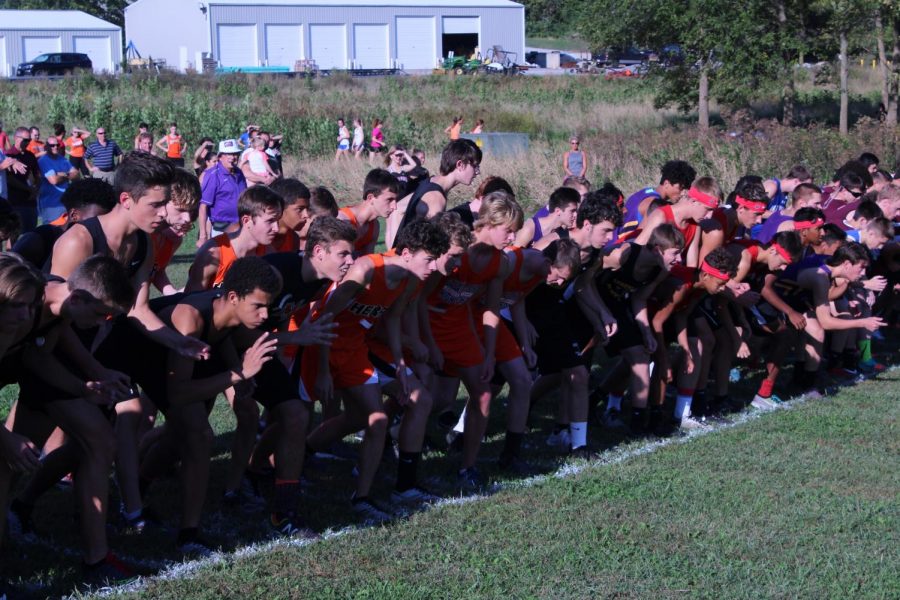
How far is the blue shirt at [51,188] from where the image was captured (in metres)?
14.6

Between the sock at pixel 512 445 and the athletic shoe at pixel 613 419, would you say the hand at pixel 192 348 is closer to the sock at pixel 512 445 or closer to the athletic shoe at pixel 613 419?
the sock at pixel 512 445

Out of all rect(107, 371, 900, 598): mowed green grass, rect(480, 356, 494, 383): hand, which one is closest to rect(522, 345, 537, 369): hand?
rect(480, 356, 494, 383): hand

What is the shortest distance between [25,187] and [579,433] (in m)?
9.08

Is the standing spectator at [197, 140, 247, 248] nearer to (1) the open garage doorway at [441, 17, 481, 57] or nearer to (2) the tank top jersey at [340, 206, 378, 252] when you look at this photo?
(2) the tank top jersey at [340, 206, 378, 252]

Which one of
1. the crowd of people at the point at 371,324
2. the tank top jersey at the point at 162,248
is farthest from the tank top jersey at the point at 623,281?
the tank top jersey at the point at 162,248

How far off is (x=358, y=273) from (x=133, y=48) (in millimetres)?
64737

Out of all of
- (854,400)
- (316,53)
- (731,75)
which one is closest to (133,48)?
(316,53)

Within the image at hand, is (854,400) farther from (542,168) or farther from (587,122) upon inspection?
(587,122)

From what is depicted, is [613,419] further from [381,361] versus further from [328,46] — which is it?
[328,46]

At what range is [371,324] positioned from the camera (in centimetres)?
631

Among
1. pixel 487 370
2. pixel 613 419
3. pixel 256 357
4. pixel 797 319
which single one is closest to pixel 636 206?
pixel 797 319

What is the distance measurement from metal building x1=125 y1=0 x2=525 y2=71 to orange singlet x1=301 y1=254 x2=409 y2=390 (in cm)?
5590

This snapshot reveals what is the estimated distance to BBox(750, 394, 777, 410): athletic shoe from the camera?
8.90 m

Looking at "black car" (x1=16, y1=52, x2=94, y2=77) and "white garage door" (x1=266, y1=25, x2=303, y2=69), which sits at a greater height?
"white garage door" (x1=266, y1=25, x2=303, y2=69)
